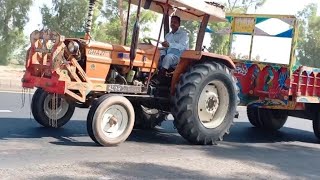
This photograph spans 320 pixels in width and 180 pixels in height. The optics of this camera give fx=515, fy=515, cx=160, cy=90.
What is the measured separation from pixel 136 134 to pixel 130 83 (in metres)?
1.23

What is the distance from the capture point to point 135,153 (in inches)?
287

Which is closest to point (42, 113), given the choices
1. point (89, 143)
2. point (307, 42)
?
point (89, 143)

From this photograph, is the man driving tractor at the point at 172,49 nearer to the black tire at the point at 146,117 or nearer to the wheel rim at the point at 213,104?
the wheel rim at the point at 213,104

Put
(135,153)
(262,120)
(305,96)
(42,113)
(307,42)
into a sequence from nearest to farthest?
(135,153), (42,113), (305,96), (262,120), (307,42)

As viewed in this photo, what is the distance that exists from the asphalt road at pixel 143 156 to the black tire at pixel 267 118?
106 cm

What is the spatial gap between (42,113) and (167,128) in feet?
8.90

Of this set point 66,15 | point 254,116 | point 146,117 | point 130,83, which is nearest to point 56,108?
point 130,83

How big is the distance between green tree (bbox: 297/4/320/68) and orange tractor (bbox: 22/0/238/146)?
48.7 metres

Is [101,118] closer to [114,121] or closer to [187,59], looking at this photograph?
[114,121]

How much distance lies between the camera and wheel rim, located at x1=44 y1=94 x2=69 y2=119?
8.59 metres

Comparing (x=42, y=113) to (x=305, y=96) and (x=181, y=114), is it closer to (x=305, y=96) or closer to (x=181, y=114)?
(x=181, y=114)

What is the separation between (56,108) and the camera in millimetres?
8625

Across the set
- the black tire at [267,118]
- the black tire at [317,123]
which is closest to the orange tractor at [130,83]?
the black tire at [317,123]

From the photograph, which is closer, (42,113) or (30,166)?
(30,166)
